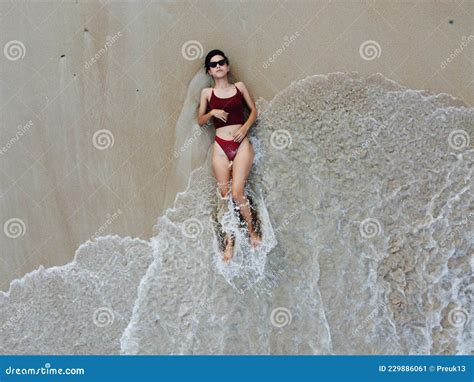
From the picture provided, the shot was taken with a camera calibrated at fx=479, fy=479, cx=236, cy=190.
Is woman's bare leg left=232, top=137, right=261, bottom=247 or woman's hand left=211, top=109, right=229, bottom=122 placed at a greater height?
woman's hand left=211, top=109, right=229, bottom=122

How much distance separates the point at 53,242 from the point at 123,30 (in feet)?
3.72

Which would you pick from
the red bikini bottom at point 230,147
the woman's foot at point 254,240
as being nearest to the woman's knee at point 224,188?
the red bikini bottom at point 230,147

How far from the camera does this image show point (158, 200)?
7.95 feet

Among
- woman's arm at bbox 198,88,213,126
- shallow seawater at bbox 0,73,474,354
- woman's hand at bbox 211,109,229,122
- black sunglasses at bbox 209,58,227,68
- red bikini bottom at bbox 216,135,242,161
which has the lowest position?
shallow seawater at bbox 0,73,474,354

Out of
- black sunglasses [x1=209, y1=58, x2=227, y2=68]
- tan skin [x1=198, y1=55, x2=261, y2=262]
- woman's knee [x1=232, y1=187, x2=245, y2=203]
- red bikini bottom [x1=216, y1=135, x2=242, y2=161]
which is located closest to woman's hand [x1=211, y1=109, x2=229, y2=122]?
tan skin [x1=198, y1=55, x2=261, y2=262]

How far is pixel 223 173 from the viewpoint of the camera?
7.56 ft

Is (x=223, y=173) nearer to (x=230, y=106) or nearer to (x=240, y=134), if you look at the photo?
(x=240, y=134)

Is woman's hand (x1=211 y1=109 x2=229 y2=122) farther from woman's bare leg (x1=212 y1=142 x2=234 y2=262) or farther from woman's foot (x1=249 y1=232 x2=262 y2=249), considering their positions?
woman's foot (x1=249 y1=232 x2=262 y2=249)

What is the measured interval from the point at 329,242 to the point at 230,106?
823mm

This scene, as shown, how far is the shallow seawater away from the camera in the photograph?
2336 millimetres

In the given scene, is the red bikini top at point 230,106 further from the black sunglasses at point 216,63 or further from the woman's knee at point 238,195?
the woman's knee at point 238,195

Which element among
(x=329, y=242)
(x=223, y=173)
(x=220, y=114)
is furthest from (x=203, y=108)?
(x=329, y=242)
